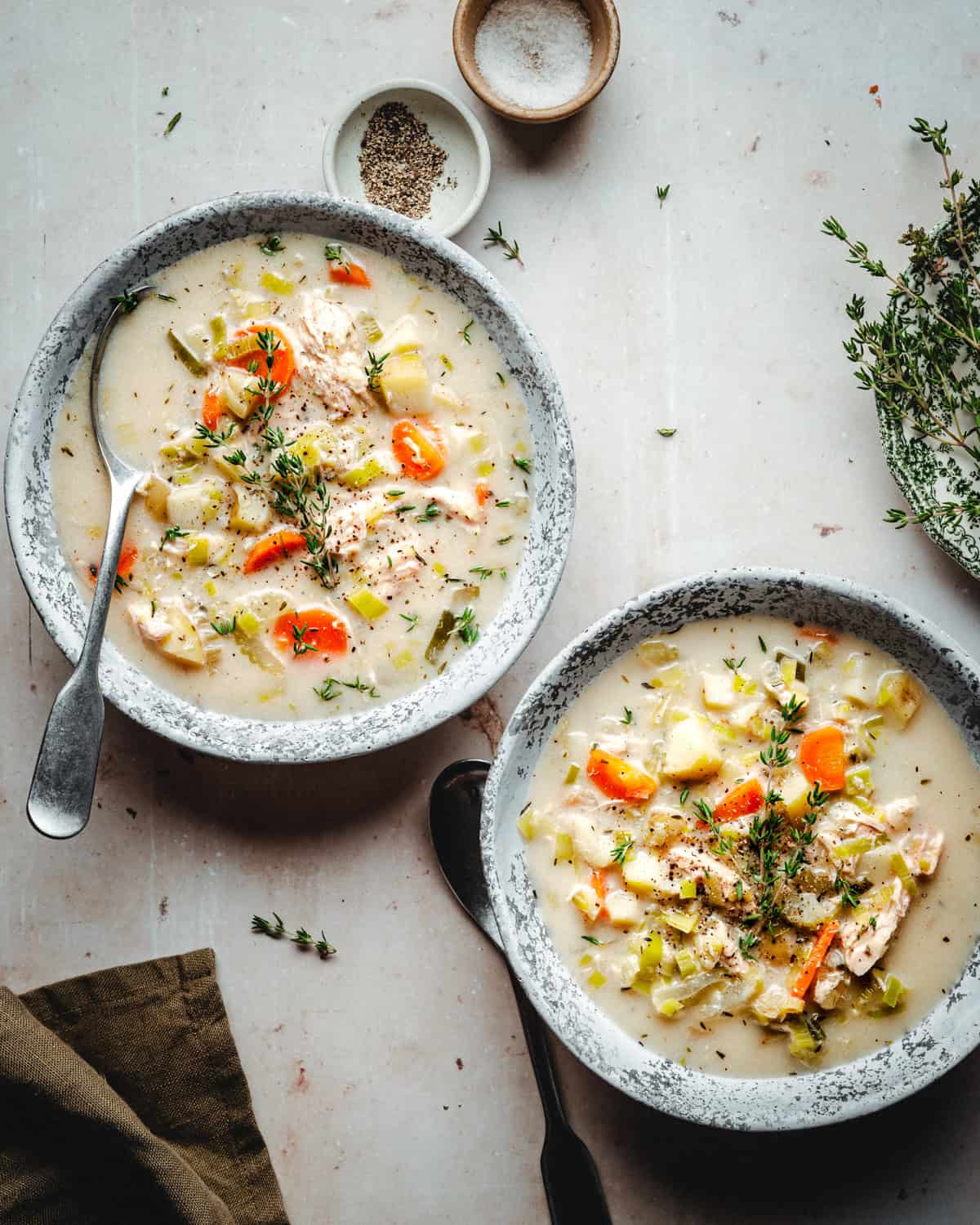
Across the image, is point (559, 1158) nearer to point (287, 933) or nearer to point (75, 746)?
point (287, 933)

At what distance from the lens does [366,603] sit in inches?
105

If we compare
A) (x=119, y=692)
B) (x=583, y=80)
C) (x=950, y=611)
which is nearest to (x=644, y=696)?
(x=950, y=611)

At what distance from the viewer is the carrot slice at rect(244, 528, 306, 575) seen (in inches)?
105

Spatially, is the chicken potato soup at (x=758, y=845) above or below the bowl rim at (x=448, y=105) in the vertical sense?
below

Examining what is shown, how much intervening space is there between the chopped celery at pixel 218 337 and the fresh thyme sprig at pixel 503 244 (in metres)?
0.78

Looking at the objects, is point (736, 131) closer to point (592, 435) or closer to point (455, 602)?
point (592, 435)

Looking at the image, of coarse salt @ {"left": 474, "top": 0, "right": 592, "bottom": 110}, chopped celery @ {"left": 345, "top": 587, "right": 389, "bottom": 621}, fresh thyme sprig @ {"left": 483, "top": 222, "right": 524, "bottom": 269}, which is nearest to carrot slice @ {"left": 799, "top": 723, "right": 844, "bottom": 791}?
chopped celery @ {"left": 345, "top": 587, "right": 389, "bottom": 621}

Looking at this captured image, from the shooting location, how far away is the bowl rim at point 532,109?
285cm

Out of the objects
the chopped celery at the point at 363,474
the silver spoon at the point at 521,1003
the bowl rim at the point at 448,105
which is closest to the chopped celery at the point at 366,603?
the chopped celery at the point at 363,474

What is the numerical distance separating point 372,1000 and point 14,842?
3.48 ft

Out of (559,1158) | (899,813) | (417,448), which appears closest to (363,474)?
(417,448)

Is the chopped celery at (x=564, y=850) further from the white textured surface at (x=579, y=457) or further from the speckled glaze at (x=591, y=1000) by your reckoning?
the white textured surface at (x=579, y=457)

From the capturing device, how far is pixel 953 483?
2875 millimetres

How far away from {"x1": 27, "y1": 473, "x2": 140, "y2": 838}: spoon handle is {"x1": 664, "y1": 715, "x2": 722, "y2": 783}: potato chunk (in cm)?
134
